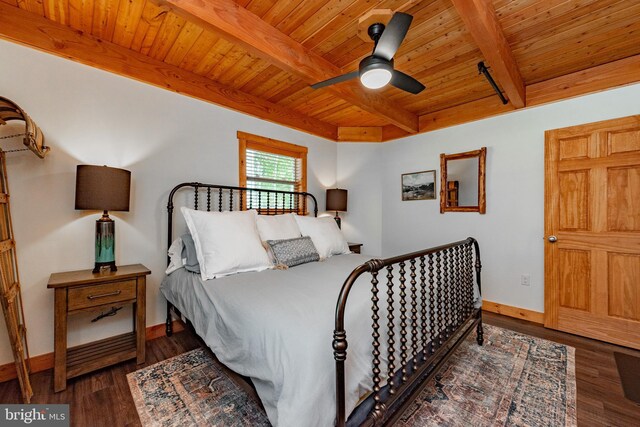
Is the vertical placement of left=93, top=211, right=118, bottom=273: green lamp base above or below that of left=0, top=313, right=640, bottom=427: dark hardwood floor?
above

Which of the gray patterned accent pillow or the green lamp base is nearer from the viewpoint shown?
the green lamp base

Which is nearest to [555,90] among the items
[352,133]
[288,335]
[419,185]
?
[419,185]

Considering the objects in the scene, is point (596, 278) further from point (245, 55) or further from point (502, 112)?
point (245, 55)

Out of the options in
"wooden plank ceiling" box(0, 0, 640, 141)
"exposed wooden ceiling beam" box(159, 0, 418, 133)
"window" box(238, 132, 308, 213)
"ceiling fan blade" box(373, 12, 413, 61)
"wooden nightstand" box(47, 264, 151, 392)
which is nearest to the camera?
"ceiling fan blade" box(373, 12, 413, 61)

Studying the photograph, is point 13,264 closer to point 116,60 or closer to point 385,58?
point 116,60

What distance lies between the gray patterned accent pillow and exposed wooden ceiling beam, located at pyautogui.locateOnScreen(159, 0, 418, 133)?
148 centimetres

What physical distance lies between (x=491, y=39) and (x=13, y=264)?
3677 mm

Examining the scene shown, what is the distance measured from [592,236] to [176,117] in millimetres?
4249

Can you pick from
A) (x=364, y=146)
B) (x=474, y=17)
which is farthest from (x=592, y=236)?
(x=364, y=146)

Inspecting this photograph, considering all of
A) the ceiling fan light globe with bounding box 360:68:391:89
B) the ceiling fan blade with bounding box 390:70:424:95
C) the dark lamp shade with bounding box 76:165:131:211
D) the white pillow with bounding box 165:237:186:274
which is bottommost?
the white pillow with bounding box 165:237:186:274

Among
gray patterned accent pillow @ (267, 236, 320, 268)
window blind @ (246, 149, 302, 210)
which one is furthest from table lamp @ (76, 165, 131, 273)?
window blind @ (246, 149, 302, 210)

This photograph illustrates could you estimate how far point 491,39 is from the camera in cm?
187

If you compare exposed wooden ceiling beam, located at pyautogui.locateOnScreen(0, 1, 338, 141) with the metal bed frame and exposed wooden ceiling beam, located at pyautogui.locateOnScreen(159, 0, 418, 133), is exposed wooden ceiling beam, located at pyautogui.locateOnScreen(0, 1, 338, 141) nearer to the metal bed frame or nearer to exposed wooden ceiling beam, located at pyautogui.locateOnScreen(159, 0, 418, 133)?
the metal bed frame

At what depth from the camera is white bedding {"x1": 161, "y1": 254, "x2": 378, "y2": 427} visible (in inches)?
40.8
